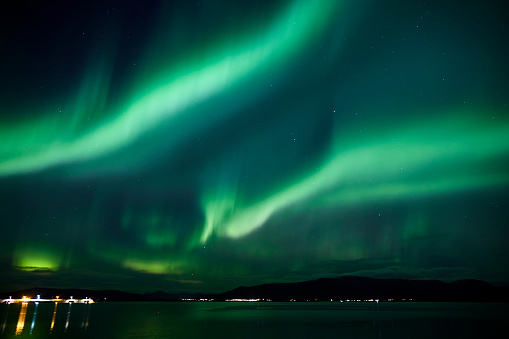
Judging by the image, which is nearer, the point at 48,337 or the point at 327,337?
the point at 48,337

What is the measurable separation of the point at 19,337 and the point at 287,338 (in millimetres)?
34314

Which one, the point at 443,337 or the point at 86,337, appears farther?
the point at 443,337

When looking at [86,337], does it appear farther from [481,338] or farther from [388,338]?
[481,338]

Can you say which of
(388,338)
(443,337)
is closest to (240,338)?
(388,338)

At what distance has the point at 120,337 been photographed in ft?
170

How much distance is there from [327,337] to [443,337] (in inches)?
662

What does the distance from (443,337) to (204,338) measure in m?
33.9

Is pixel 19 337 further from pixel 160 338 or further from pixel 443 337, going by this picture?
pixel 443 337

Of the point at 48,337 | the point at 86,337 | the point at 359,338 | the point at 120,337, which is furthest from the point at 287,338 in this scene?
the point at 48,337

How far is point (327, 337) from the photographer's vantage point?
54219mm

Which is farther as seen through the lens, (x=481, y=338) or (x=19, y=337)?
(x=481, y=338)

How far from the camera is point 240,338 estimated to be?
170 feet

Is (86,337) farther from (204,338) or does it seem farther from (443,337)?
(443,337)

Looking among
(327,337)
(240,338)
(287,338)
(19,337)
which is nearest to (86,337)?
(19,337)
